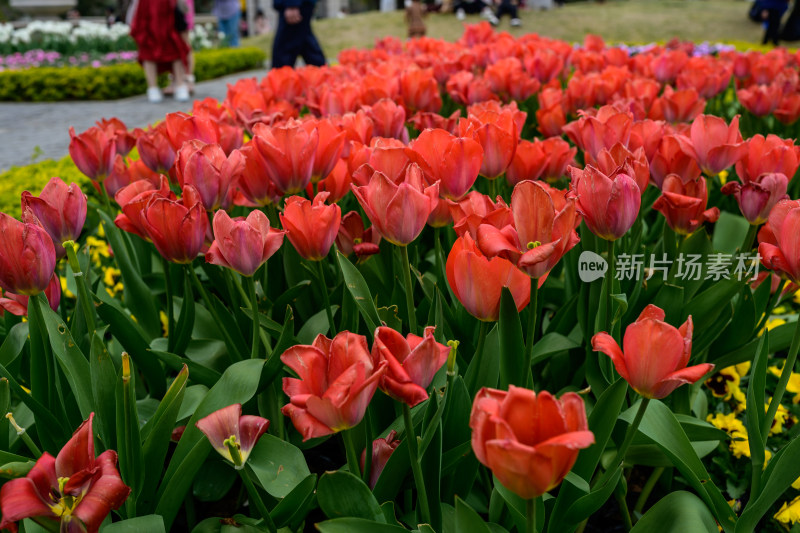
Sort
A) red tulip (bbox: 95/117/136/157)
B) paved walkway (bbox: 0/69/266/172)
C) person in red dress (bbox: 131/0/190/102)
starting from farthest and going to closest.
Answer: person in red dress (bbox: 131/0/190/102) < paved walkway (bbox: 0/69/266/172) < red tulip (bbox: 95/117/136/157)

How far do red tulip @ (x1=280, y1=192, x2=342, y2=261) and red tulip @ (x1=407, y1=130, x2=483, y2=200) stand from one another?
0.82 ft

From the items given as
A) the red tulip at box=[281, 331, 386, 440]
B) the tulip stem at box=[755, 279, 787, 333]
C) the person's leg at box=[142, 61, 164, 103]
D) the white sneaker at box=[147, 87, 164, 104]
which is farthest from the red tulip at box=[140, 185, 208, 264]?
the white sneaker at box=[147, 87, 164, 104]

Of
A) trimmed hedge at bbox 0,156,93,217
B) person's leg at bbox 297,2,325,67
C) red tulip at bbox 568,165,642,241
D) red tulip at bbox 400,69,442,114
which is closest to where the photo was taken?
red tulip at bbox 568,165,642,241

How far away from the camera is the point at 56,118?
935cm

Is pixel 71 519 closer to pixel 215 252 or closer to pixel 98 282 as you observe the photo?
pixel 215 252

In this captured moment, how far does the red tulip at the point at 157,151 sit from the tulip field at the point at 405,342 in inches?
0.6

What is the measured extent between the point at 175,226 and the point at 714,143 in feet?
4.01

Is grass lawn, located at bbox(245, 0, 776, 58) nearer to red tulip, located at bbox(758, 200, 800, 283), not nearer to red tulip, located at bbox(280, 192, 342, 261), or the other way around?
red tulip, located at bbox(280, 192, 342, 261)

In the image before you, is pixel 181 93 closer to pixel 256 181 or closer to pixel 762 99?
pixel 762 99

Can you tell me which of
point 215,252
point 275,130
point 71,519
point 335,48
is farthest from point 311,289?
point 335,48

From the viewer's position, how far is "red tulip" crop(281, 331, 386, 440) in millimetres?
811

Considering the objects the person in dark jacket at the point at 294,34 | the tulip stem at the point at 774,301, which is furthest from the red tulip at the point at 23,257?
the person in dark jacket at the point at 294,34

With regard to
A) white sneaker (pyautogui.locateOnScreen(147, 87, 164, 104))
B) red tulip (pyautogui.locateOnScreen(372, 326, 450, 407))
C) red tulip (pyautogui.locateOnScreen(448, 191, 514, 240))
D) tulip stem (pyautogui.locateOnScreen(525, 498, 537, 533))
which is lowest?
white sneaker (pyautogui.locateOnScreen(147, 87, 164, 104))

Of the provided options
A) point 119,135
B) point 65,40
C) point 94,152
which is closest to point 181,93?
point 65,40
